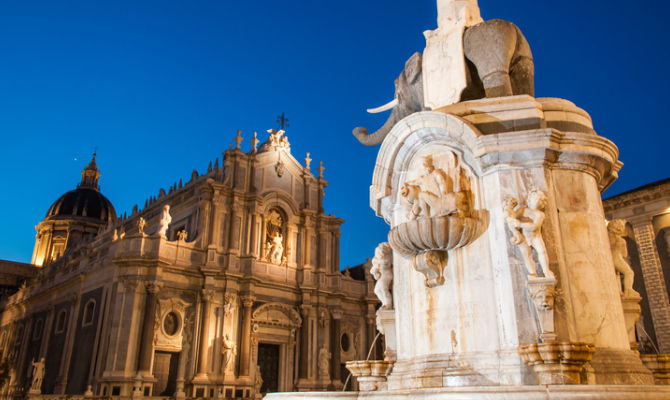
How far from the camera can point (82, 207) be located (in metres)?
54.9

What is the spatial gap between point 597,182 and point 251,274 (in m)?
21.4

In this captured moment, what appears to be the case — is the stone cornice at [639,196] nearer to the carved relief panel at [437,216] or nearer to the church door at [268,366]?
the church door at [268,366]

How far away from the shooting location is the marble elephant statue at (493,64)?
7.26 m

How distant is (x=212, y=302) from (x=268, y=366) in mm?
4589

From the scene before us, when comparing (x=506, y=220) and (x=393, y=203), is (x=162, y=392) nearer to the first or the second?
(x=393, y=203)

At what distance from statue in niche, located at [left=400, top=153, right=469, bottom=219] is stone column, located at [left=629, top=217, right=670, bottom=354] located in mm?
17007

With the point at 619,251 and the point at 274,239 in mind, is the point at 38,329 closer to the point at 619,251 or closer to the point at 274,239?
the point at 274,239

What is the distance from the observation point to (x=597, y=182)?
21.7ft

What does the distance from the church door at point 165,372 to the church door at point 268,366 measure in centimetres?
435

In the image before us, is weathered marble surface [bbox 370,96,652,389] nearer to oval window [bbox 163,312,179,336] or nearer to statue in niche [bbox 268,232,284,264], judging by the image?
oval window [bbox 163,312,179,336]

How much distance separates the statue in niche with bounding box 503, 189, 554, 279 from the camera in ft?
18.6

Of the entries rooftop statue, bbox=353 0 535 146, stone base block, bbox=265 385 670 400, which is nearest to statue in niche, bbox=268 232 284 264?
rooftop statue, bbox=353 0 535 146

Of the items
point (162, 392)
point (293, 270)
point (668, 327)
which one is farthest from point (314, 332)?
point (668, 327)

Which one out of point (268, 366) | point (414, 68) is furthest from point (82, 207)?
point (414, 68)
